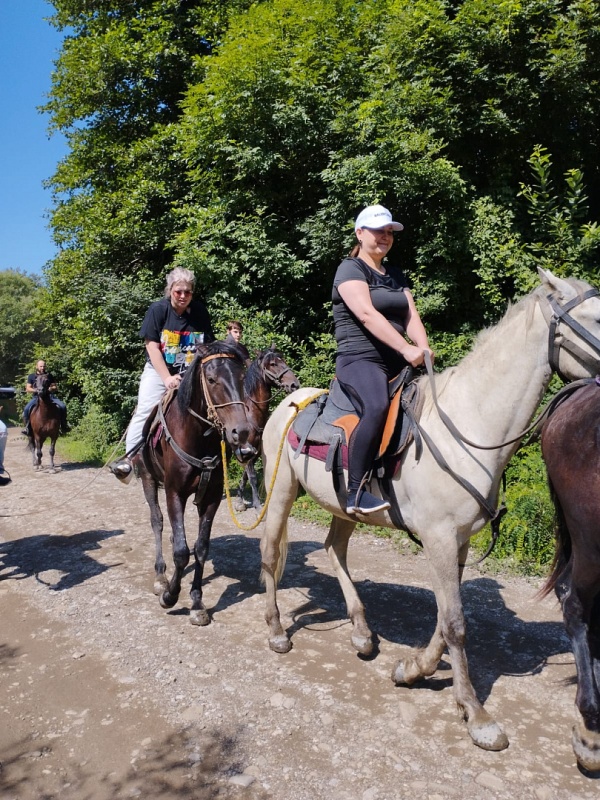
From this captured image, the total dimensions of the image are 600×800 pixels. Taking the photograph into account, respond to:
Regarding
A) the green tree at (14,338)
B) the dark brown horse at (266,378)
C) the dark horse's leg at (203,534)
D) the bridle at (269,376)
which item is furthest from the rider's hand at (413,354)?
the green tree at (14,338)

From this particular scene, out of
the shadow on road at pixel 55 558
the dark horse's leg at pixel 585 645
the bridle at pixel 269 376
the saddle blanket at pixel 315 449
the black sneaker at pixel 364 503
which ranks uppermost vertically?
the bridle at pixel 269 376

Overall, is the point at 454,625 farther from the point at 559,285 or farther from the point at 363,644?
the point at 559,285

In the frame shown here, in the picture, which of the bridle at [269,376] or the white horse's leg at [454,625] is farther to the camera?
the bridle at [269,376]

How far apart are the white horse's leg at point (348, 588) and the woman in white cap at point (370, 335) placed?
1.08 metres

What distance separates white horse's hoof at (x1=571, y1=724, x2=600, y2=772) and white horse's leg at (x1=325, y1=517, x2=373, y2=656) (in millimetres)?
1497

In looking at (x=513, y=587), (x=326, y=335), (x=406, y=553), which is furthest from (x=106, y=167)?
(x=513, y=587)

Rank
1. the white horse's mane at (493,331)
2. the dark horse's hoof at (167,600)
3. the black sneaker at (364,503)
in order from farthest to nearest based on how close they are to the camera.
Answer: the dark horse's hoof at (167,600), the black sneaker at (364,503), the white horse's mane at (493,331)

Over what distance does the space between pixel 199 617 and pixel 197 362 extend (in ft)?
7.08

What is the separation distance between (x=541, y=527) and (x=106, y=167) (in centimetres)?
1526

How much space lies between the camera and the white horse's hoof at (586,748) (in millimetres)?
2959

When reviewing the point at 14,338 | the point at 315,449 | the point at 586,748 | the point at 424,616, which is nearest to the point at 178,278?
the point at 315,449

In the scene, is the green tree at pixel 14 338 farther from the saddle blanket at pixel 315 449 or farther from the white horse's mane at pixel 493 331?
the white horse's mane at pixel 493 331

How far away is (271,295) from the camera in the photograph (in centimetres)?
Answer: 1229

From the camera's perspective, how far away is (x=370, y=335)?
Result: 3.96 meters
